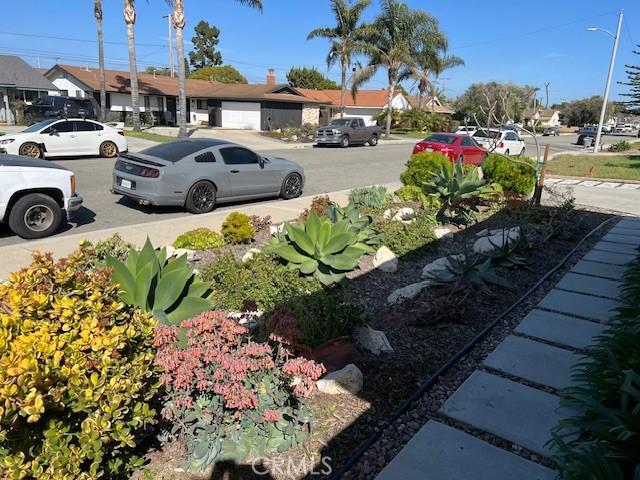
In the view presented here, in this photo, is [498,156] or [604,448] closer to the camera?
[604,448]

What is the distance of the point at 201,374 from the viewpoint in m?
2.86

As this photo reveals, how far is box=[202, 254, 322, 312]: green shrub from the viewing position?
507 centimetres

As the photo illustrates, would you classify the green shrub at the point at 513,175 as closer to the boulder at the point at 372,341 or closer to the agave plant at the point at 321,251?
the agave plant at the point at 321,251

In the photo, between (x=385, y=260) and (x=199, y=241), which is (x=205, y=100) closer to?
(x=199, y=241)

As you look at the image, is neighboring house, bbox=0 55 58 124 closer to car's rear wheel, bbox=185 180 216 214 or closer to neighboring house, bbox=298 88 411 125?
neighboring house, bbox=298 88 411 125

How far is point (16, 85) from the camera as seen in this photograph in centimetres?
3644

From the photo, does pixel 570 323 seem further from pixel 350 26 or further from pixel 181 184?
pixel 350 26

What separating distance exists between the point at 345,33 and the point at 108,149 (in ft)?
87.0

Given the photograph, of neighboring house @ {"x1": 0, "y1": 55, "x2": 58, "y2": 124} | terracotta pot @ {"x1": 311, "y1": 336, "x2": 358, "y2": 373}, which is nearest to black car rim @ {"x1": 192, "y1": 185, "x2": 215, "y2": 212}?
terracotta pot @ {"x1": 311, "y1": 336, "x2": 358, "y2": 373}

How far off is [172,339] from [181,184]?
23.3ft

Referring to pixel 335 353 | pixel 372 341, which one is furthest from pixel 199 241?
pixel 335 353

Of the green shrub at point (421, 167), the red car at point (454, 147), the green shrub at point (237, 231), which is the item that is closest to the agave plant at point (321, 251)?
the green shrub at point (237, 231)

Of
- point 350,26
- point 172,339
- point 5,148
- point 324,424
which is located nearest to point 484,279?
point 324,424

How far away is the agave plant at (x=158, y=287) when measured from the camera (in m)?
3.81
